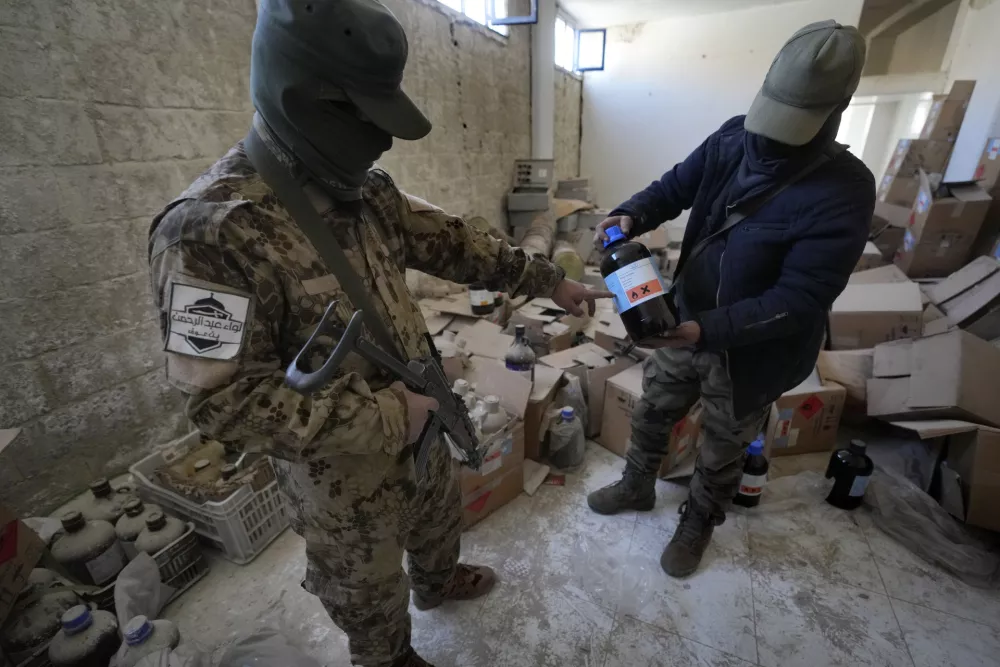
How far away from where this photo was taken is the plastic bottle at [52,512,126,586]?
131 centimetres

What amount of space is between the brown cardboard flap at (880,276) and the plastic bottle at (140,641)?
3.71 metres

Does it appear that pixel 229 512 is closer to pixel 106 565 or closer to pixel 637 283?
pixel 106 565

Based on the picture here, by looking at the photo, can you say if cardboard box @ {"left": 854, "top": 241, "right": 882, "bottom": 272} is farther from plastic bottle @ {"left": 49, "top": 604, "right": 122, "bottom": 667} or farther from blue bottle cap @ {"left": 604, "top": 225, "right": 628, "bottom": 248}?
plastic bottle @ {"left": 49, "top": 604, "right": 122, "bottom": 667}

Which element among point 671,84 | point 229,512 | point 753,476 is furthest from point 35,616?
point 671,84

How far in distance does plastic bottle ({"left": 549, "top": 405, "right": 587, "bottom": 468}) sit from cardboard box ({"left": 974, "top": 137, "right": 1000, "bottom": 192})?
3.45 m

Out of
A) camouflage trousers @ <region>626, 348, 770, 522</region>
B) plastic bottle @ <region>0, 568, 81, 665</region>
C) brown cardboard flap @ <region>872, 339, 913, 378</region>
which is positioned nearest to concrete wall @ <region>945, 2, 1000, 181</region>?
brown cardboard flap @ <region>872, 339, 913, 378</region>

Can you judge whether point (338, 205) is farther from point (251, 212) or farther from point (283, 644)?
point (283, 644)

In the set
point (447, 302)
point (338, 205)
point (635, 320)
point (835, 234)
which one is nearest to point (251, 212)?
point (338, 205)

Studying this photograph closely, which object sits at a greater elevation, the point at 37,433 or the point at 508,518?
the point at 37,433

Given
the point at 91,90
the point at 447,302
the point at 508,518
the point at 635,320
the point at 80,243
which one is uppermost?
the point at 91,90

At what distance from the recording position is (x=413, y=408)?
788mm

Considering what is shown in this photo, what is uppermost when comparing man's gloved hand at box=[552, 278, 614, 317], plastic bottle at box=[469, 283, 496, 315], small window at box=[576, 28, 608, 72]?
small window at box=[576, 28, 608, 72]

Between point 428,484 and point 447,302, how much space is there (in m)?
1.81

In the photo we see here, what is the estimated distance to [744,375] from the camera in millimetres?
1265
